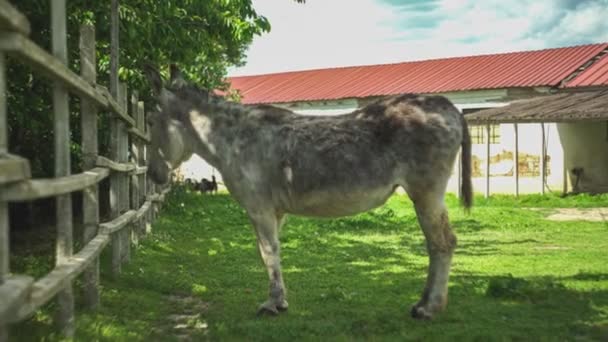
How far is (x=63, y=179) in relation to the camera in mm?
3475

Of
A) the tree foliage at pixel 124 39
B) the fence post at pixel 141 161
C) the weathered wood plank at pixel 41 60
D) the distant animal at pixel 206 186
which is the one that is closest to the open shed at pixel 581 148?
the distant animal at pixel 206 186

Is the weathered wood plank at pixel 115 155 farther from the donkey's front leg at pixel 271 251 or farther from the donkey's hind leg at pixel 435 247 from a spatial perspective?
the donkey's hind leg at pixel 435 247

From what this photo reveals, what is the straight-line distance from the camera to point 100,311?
4.97 m

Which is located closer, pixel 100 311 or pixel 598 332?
pixel 598 332

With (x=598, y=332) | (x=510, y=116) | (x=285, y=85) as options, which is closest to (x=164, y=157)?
(x=598, y=332)

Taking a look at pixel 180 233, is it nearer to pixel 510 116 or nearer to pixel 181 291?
pixel 181 291

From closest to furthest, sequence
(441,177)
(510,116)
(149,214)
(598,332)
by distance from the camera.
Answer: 1. (598,332)
2. (441,177)
3. (149,214)
4. (510,116)

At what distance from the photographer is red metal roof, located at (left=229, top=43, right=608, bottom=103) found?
73.2 feet

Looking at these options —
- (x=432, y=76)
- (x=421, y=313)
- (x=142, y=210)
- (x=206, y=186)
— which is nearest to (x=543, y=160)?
(x=432, y=76)

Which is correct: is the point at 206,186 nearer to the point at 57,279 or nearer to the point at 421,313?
the point at 421,313

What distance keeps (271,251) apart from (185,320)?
0.88 m

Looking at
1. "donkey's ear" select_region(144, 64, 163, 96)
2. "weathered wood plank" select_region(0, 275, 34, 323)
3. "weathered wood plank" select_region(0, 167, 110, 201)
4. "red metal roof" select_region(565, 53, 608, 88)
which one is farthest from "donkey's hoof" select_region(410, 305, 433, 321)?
"red metal roof" select_region(565, 53, 608, 88)

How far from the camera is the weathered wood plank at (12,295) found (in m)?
2.30

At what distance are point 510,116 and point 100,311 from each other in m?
14.4
